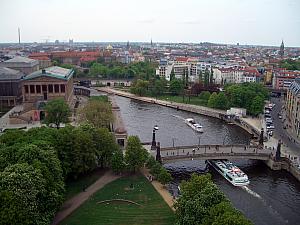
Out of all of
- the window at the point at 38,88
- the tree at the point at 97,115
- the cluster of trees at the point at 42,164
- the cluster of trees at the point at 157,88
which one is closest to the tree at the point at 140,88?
the cluster of trees at the point at 157,88

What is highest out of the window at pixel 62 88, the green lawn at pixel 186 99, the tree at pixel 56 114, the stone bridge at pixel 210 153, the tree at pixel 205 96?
the window at pixel 62 88

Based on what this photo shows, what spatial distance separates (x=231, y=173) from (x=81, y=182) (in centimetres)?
1870

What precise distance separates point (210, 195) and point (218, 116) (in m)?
58.1

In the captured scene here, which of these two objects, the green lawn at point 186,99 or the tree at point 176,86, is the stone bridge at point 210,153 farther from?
the tree at point 176,86

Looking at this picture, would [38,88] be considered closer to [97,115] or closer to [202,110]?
[97,115]

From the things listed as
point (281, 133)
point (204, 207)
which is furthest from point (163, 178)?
point (281, 133)

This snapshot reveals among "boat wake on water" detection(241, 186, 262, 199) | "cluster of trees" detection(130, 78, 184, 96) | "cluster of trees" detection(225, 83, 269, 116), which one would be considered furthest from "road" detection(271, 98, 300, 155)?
"cluster of trees" detection(130, 78, 184, 96)

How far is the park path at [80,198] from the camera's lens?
113ft

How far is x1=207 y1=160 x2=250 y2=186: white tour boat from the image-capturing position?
4531 cm

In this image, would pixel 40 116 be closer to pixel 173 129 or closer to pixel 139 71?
pixel 173 129

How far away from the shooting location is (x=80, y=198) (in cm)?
3803

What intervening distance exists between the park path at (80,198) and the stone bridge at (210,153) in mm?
7676

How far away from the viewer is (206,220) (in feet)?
90.0

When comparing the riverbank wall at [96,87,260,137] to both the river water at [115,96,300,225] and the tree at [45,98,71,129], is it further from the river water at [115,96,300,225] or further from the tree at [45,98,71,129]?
the tree at [45,98,71,129]
